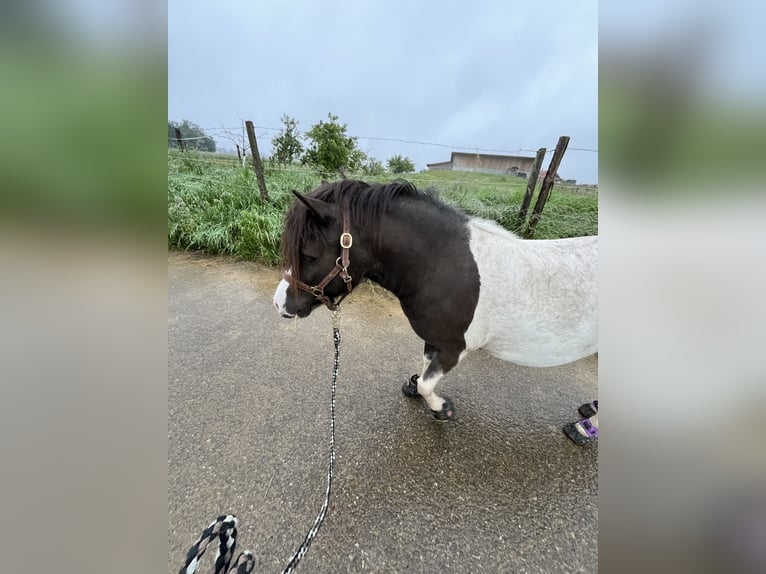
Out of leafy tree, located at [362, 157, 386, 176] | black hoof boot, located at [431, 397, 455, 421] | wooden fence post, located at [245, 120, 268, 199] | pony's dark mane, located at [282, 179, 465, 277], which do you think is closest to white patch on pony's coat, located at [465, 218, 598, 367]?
pony's dark mane, located at [282, 179, 465, 277]

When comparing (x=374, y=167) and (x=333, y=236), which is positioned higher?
(x=374, y=167)

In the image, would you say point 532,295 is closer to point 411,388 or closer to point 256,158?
point 411,388

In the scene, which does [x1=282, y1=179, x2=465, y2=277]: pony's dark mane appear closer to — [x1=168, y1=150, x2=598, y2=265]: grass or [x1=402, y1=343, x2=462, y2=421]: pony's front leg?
[x1=402, y1=343, x2=462, y2=421]: pony's front leg

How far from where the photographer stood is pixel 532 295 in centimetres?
182

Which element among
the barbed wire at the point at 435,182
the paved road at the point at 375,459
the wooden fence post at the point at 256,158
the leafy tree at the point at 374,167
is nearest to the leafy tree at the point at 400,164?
the leafy tree at the point at 374,167

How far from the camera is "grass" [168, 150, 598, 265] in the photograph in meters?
5.02

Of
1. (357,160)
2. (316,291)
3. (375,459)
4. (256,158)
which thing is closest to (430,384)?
(375,459)

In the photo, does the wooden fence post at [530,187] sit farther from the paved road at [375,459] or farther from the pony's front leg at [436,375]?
the pony's front leg at [436,375]

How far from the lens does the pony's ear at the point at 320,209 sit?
1.58 metres

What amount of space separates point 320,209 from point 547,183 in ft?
14.4
